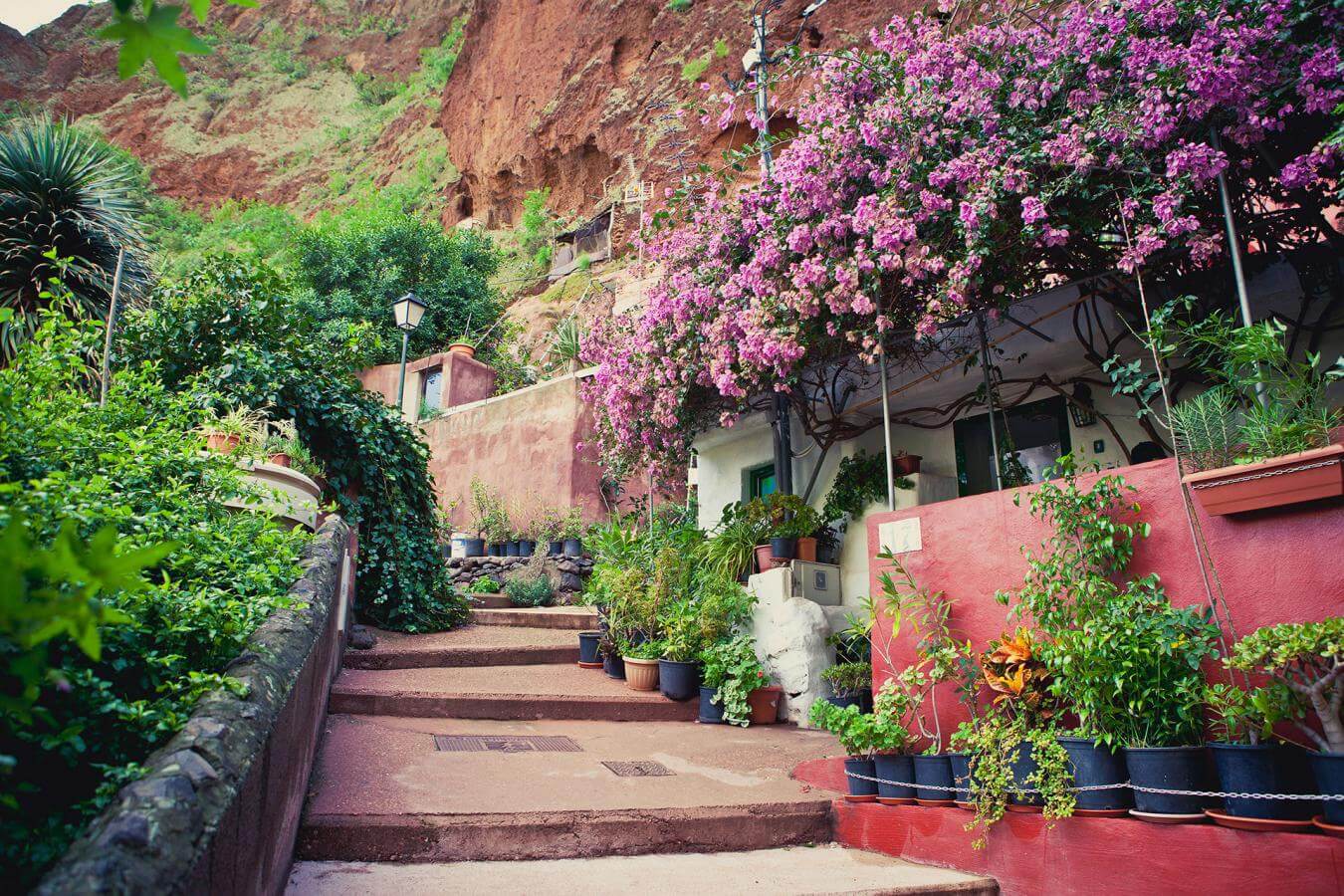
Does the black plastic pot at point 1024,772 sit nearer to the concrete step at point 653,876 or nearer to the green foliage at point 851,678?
the concrete step at point 653,876

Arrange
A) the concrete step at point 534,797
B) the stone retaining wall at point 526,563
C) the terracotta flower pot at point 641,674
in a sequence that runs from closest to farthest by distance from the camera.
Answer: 1. the concrete step at point 534,797
2. the terracotta flower pot at point 641,674
3. the stone retaining wall at point 526,563

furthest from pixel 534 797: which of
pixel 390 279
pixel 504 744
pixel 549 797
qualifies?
pixel 390 279

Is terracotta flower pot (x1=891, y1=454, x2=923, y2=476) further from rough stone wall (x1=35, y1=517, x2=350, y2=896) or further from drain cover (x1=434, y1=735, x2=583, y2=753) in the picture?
rough stone wall (x1=35, y1=517, x2=350, y2=896)

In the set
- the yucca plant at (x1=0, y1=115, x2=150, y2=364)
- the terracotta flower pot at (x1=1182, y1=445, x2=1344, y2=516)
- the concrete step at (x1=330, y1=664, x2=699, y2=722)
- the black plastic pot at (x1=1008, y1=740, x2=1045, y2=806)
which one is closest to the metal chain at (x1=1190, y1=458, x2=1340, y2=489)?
the terracotta flower pot at (x1=1182, y1=445, x2=1344, y2=516)

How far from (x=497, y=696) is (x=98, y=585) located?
5402 millimetres

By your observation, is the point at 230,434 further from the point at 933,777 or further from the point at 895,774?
the point at 933,777

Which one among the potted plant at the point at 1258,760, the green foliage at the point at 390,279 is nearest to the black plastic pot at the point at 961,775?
the potted plant at the point at 1258,760

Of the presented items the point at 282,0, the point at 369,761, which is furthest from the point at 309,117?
the point at 369,761

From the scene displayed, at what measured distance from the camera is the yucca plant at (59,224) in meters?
8.84

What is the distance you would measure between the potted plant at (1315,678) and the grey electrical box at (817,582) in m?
4.33

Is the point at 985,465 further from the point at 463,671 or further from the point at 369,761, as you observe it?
the point at 369,761

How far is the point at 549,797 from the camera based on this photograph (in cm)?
418

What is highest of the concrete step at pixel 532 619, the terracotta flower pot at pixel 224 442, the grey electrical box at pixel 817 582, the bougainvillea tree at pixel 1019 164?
the bougainvillea tree at pixel 1019 164

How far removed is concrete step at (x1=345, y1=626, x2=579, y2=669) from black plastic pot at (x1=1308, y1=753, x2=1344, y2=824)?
6118 mm
